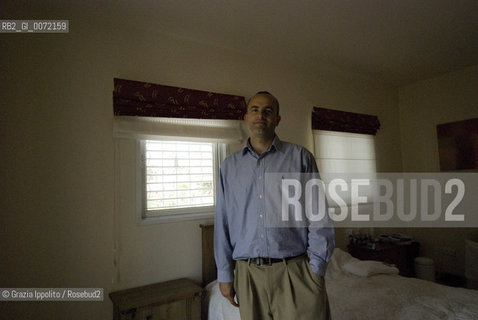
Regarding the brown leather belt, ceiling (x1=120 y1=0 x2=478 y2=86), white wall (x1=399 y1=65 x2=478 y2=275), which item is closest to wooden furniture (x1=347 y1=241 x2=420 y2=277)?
white wall (x1=399 y1=65 x2=478 y2=275)

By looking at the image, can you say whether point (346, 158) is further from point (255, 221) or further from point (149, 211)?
point (255, 221)

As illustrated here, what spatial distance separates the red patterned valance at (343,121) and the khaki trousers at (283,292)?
2239mm

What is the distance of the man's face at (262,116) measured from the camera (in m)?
1.34

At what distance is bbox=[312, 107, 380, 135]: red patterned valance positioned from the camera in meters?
3.24

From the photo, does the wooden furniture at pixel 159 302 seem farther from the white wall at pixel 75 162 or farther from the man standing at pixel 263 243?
the man standing at pixel 263 243

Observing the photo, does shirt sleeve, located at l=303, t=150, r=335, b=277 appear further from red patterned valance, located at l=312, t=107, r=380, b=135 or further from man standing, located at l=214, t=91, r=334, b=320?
red patterned valance, located at l=312, t=107, r=380, b=135

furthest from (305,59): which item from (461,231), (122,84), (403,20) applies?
(461,231)

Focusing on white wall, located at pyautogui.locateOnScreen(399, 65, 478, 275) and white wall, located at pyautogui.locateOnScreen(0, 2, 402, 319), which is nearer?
white wall, located at pyautogui.locateOnScreen(0, 2, 402, 319)

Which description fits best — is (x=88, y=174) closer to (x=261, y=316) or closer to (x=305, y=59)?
(x=261, y=316)

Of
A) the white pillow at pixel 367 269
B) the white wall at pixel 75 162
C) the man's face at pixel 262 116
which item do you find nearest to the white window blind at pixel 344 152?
the white pillow at pixel 367 269

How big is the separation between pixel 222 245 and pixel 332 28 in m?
2.08

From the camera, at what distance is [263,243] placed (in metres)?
1.26

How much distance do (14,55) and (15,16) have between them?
271 mm

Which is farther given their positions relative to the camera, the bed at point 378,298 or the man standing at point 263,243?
the bed at point 378,298
